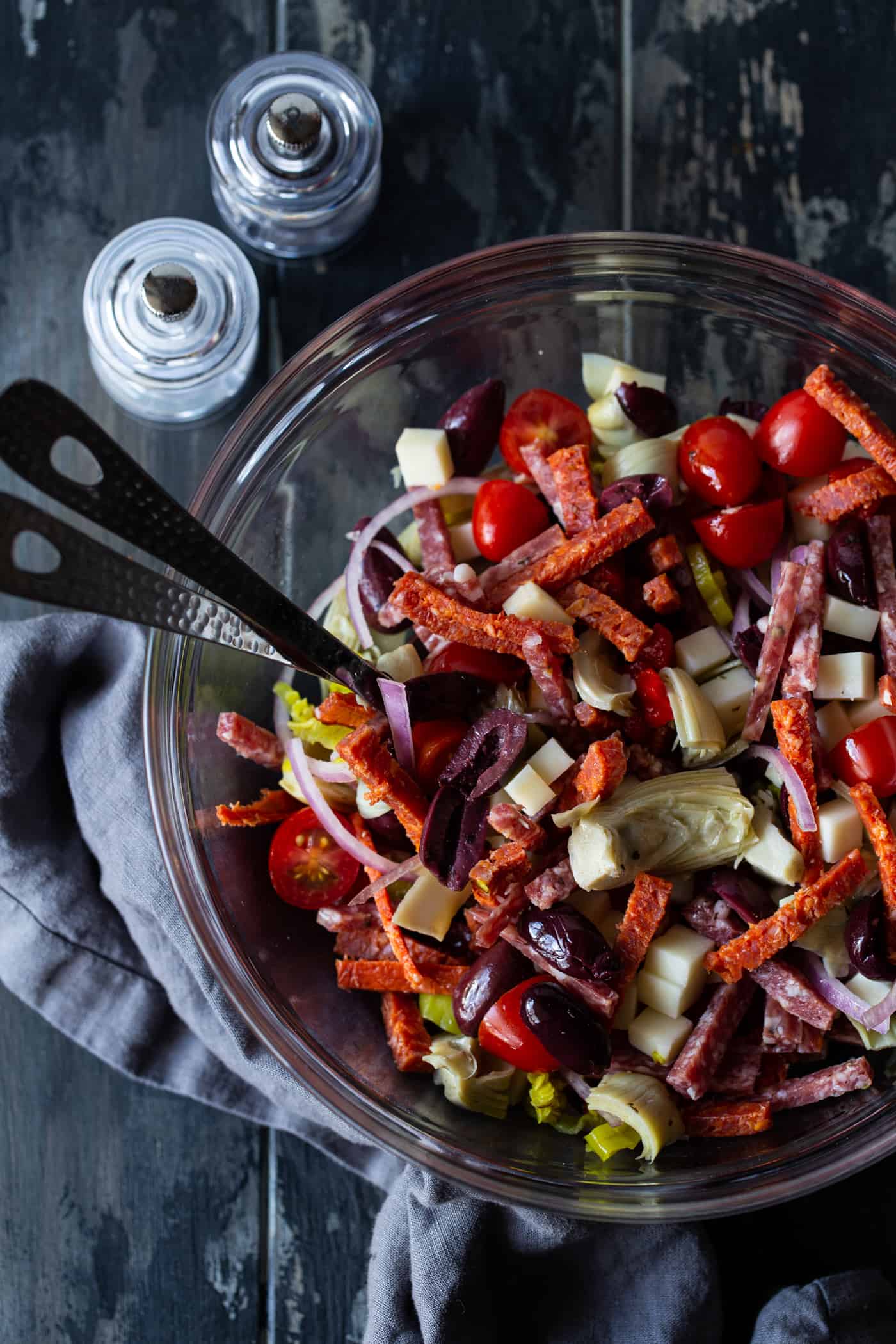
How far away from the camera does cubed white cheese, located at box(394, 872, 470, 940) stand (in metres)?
2.19

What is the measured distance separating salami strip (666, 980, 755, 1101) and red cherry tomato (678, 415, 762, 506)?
Answer: 3.21 feet

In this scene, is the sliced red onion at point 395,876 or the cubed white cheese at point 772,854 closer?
the cubed white cheese at point 772,854

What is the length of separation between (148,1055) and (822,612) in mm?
1802

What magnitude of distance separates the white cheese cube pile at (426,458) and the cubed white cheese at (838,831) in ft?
3.39

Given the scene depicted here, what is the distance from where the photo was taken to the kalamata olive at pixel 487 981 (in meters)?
2.13

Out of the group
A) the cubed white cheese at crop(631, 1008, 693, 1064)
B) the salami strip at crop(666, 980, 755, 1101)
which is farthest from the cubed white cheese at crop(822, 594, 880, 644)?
the cubed white cheese at crop(631, 1008, 693, 1064)

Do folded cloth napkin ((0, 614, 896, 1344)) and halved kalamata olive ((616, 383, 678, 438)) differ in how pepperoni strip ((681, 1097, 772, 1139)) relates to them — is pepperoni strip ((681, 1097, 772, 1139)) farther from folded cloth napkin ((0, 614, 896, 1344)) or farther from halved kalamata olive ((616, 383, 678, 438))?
halved kalamata olive ((616, 383, 678, 438))

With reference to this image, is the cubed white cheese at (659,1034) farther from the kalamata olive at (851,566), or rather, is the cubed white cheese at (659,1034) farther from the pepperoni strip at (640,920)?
the kalamata olive at (851,566)

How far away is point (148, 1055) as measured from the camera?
8.77 ft

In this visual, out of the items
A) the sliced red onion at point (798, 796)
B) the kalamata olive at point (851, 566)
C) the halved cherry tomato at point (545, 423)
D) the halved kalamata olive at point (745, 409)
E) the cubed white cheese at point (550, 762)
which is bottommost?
the sliced red onion at point (798, 796)

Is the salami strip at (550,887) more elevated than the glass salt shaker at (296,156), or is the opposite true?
the glass salt shaker at (296,156)

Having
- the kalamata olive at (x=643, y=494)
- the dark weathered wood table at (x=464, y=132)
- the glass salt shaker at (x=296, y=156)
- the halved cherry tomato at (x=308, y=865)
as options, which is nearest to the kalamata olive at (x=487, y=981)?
the halved cherry tomato at (x=308, y=865)

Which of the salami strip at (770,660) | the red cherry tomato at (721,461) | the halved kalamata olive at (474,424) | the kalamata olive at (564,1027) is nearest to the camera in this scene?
the kalamata olive at (564,1027)

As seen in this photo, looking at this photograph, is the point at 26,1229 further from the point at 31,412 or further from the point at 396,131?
the point at 396,131
